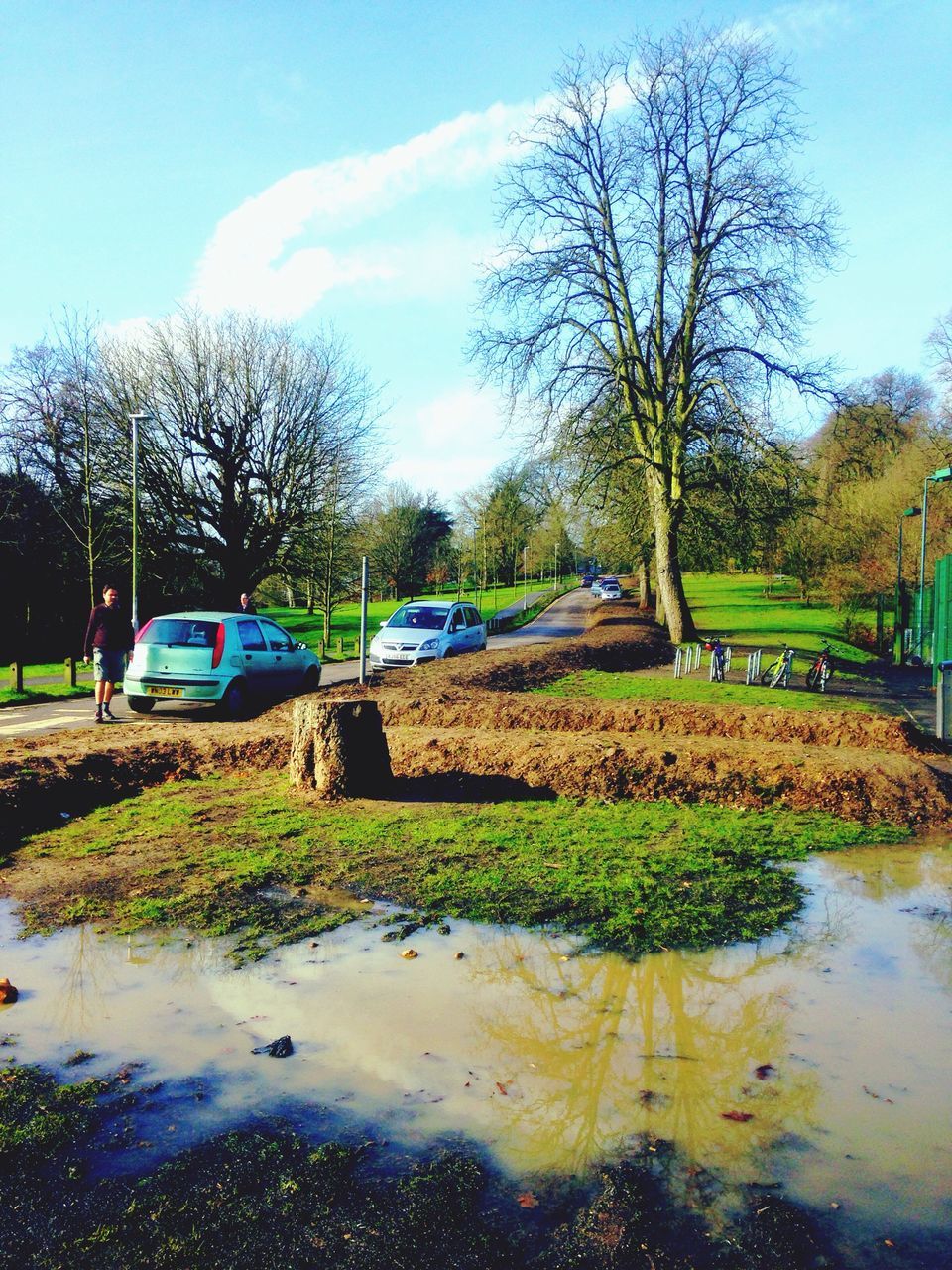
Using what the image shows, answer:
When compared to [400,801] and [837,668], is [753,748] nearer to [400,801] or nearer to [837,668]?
[400,801]

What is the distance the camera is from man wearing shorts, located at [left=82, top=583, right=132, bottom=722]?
14.3 metres

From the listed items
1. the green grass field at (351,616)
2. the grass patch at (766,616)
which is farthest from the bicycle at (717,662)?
the green grass field at (351,616)

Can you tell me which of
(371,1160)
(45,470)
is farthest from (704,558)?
(371,1160)

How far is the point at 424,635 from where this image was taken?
21.0m

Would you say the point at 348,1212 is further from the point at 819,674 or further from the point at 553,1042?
the point at 819,674

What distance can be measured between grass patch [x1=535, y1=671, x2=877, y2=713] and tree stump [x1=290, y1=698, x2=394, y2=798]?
19.7 ft

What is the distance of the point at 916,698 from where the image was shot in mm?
17547

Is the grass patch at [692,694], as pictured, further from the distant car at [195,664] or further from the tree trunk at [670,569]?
the tree trunk at [670,569]

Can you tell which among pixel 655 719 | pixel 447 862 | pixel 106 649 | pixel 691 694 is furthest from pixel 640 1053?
pixel 106 649

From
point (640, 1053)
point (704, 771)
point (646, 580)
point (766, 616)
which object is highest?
point (646, 580)

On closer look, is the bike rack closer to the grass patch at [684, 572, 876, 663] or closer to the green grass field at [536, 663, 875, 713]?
the green grass field at [536, 663, 875, 713]

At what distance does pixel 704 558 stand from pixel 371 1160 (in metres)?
39.0

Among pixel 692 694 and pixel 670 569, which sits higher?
pixel 670 569

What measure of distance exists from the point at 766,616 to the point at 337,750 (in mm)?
43793
